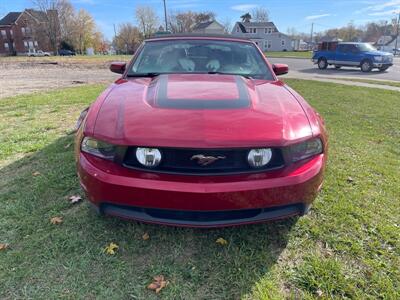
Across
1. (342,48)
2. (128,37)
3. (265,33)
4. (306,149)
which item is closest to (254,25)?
(265,33)

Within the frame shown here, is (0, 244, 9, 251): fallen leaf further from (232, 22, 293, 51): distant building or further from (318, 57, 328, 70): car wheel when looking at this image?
(232, 22, 293, 51): distant building

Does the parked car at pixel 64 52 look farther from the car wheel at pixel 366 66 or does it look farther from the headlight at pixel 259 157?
the headlight at pixel 259 157

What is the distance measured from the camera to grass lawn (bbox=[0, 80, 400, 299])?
1862 mm

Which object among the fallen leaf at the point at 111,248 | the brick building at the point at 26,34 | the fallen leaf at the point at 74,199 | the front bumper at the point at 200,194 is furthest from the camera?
the brick building at the point at 26,34

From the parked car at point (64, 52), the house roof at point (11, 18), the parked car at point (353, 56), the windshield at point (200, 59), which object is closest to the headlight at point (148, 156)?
the windshield at point (200, 59)

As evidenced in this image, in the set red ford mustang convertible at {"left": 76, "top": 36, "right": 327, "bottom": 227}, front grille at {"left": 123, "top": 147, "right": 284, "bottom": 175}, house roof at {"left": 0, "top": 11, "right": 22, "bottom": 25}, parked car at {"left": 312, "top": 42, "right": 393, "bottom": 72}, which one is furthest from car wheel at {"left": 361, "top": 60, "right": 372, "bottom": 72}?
house roof at {"left": 0, "top": 11, "right": 22, "bottom": 25}

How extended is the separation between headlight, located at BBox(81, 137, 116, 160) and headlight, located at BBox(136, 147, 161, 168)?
18 cm

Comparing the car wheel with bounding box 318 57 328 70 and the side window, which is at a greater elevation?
the side window

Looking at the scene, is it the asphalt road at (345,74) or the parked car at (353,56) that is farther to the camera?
the parked car at (353,56)

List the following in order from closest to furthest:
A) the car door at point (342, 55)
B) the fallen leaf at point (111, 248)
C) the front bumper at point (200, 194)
Answer: the front bumper at point (200, 194)
the fallen leaf at point (111, 248)
the car door at point (342, 55)

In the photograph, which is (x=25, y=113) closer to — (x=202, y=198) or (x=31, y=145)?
(x=31, y=145)

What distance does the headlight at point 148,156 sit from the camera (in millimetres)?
1869

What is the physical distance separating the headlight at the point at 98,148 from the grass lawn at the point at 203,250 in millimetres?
702

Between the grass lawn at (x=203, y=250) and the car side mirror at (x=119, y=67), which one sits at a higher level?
the car side mirror at (x=119, y=67)
